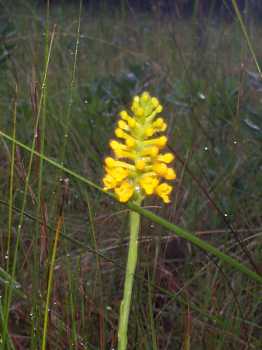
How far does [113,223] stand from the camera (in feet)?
6.96

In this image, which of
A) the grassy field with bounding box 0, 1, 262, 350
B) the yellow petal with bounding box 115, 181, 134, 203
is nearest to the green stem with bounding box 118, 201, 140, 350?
the yellow petal with bounding box 115, 181, 134, 203

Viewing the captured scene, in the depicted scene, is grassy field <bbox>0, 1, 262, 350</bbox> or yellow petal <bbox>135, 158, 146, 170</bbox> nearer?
yellow petal <bbox>135, 158, 146, 170</bbox>

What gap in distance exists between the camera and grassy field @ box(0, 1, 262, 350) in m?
1.36

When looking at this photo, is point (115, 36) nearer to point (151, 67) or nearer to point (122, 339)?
point (151, 67)

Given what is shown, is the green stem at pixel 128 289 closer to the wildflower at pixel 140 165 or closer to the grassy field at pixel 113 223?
the wildflower at pixel 140 165

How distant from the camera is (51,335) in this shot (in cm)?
143

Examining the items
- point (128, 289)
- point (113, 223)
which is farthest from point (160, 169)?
point (113, 223)

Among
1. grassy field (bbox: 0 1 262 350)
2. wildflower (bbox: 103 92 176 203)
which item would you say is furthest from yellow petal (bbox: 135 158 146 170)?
grassy field (bbox: 0 1 262 350)

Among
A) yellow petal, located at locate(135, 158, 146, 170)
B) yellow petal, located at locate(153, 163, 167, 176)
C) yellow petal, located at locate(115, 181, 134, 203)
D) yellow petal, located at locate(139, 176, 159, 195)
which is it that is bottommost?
yellow petal, located at locate(115, 181, 134, 203)

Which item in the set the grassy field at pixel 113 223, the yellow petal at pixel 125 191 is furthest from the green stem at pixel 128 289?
the grassy field at pixel 113 223

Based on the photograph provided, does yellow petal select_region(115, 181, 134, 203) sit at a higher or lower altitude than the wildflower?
lower

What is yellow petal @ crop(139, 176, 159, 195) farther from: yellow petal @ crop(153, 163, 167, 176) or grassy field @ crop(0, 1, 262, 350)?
grassy field @ crop(0, 1, 262, 350)

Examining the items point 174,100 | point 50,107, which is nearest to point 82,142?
point 50,107

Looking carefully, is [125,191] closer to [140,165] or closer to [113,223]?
[140,165]
